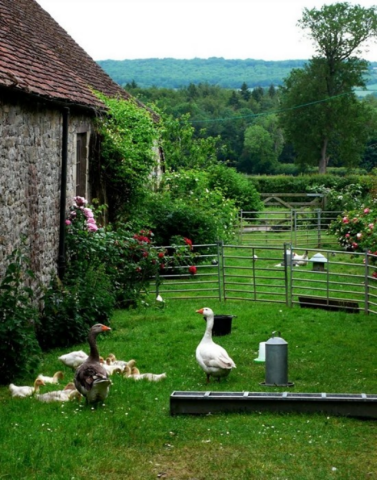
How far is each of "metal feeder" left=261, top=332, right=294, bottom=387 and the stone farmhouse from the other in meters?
3.35

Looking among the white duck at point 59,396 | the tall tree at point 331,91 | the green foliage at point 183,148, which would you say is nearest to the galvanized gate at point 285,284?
the white duck at point 59,396

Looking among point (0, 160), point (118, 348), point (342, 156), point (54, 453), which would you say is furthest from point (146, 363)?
point (342, 156)

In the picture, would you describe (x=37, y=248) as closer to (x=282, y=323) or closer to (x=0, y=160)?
(x=0, y=160)

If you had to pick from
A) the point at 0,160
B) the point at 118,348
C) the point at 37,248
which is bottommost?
the point at 118,348

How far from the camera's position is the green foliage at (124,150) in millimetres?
17406

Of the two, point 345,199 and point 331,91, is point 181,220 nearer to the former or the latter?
point 345,199

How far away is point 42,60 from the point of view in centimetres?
1406

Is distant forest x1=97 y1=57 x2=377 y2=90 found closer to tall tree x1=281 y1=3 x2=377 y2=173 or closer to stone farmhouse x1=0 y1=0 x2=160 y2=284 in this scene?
tall tree x1=281 y1=3 x2=377 y2=173

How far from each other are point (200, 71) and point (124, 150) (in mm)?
165975

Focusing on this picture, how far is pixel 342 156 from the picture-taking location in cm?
6194

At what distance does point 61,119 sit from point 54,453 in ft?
24.5

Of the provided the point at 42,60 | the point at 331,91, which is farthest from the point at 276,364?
the point at 331,91

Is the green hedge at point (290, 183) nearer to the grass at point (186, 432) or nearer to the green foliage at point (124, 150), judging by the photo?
the green foliage at point (124, 150)

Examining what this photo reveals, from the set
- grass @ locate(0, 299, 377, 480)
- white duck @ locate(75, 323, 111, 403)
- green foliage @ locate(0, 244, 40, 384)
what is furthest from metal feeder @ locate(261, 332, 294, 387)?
green foliage @ locate(0, 244, 40, 384)
